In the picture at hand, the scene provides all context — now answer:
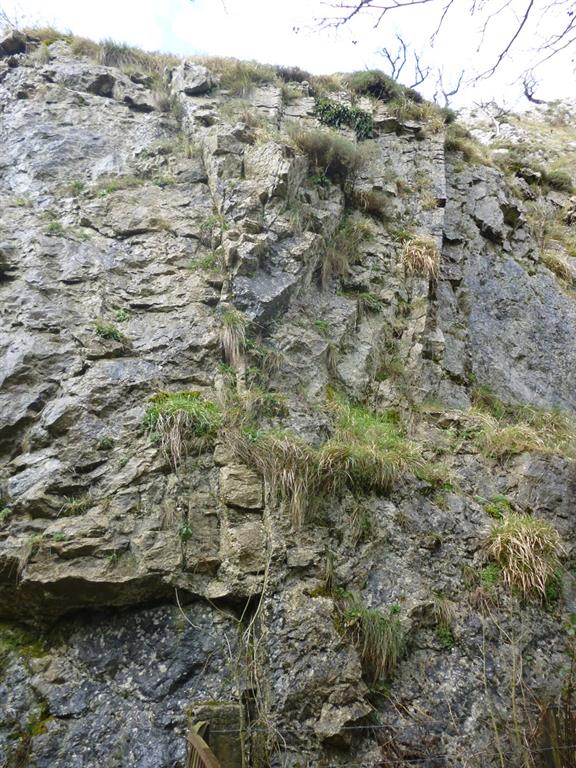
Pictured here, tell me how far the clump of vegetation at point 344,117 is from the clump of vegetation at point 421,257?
2826mm

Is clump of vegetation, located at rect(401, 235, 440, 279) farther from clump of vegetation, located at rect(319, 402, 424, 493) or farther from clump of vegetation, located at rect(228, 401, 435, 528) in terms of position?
clump of vegetation, located at rect(228, 401, 435, 528)

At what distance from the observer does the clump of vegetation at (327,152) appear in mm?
7910

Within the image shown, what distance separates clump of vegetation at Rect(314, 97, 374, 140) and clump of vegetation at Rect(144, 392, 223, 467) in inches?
256

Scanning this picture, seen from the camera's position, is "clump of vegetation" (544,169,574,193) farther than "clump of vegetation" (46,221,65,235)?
Yes

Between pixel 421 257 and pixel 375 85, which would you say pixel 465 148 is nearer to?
pixel 375 85

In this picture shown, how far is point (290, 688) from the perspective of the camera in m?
3.66

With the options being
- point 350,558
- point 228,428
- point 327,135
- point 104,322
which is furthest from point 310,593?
point 327,135

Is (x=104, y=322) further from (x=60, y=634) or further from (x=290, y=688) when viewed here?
(x=290, y=688)

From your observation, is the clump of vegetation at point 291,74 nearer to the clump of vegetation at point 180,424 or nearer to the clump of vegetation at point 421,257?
the clump of vegetation at point 421,257

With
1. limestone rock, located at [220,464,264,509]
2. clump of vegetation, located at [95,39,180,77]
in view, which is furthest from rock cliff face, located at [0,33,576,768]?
clump of vegetation, located at [95,39,180,77]

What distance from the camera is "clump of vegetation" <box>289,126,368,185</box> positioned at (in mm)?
7910

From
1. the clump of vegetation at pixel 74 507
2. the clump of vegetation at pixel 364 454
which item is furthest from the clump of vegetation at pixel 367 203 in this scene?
the clump of vegetation at pixel 74 507

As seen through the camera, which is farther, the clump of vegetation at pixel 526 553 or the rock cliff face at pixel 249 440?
the clump of vegetation at pixel 526 553

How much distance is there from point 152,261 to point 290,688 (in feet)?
15.5
